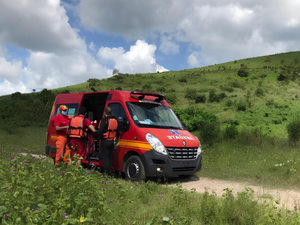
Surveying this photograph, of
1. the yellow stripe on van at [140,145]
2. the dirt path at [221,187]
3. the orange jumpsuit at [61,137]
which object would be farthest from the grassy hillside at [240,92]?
the orange jumpsuit at [61,137]

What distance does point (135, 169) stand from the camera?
669 cm

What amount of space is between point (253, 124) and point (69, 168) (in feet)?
118

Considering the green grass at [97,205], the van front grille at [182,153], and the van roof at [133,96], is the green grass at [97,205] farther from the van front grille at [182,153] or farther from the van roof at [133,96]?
the van roof at [133,96]

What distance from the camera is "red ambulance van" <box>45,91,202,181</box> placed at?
650 centimetres

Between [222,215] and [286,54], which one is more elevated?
[286,54]

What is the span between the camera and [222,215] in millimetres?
4160

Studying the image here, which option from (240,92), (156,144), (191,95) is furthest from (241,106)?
(156,144)

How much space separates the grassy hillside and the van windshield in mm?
19879

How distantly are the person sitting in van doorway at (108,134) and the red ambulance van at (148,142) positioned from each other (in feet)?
0.77

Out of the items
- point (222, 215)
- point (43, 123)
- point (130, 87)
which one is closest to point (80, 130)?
point (222, 215)

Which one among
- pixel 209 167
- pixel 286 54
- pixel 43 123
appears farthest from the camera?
pixel 286 54

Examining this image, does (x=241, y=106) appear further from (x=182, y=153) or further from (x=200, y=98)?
(x=182, y=153)

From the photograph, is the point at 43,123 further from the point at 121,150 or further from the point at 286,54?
the point at 286,54

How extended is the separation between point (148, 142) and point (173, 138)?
27.3 inches
